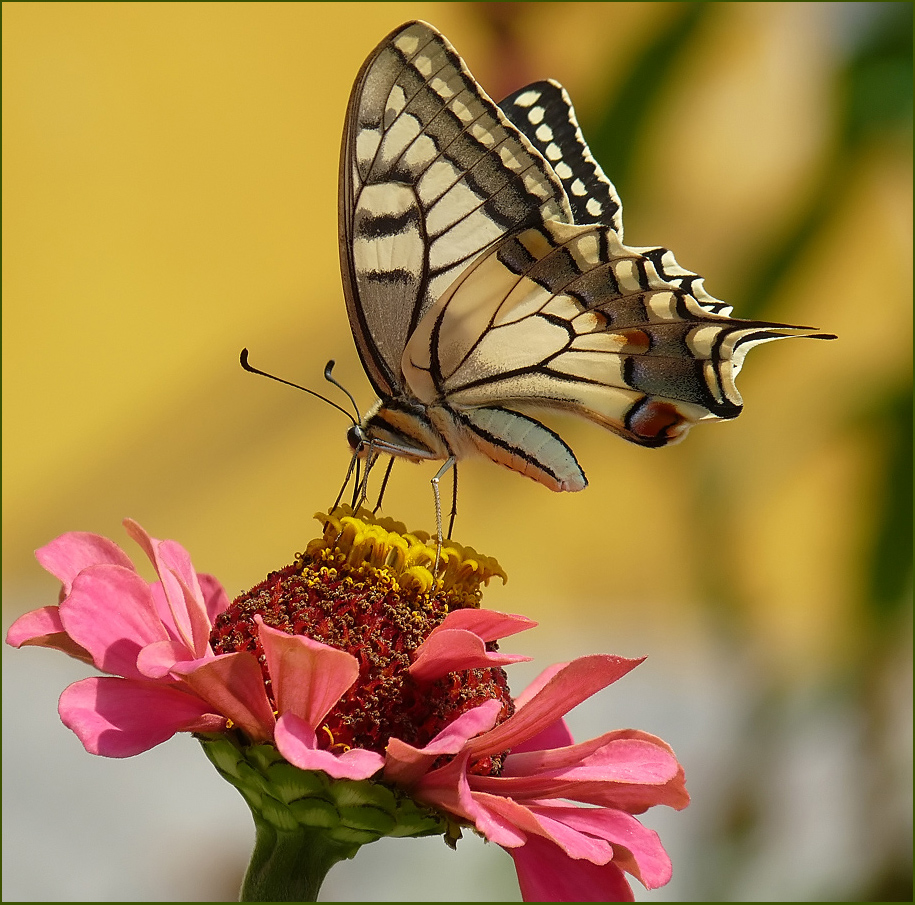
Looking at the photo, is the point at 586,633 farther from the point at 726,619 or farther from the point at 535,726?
the point at 535,726

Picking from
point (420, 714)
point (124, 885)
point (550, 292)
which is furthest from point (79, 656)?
point (124, 885)

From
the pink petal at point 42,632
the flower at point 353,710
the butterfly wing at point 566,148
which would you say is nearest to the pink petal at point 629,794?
the flower at point 353,710

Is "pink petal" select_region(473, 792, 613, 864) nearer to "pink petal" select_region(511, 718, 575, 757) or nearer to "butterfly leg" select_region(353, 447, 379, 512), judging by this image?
"pink petal" select_region(511, 718, 575, 757)

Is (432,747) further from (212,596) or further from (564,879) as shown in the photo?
(212,596)

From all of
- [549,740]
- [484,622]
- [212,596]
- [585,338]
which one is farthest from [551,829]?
[585,338]

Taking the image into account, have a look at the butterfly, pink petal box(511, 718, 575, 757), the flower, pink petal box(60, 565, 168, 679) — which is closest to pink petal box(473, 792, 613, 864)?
the flower

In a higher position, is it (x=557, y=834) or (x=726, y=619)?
(x=557, y=834)
